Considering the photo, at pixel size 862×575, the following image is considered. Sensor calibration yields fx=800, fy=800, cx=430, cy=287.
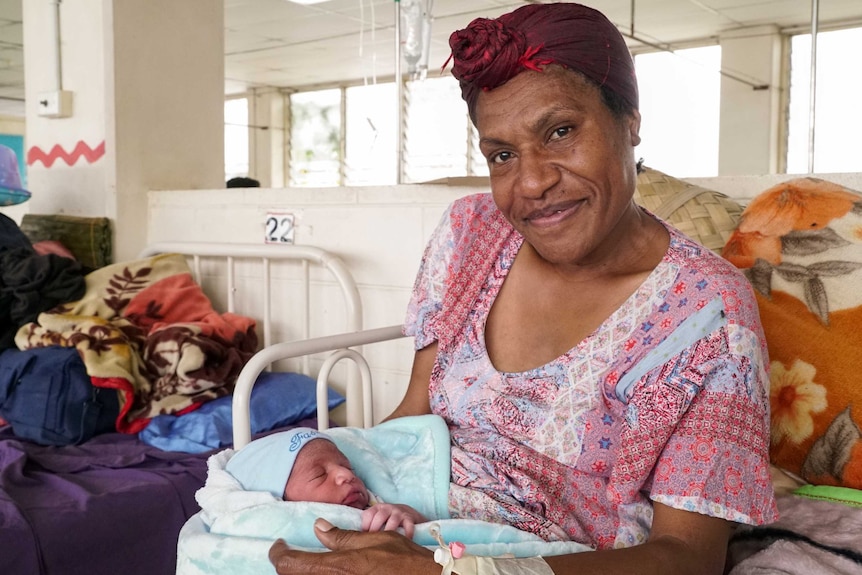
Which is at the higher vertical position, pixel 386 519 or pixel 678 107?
pixel 678 107

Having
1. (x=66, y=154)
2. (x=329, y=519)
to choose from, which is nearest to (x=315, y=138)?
(x=66, y=154)

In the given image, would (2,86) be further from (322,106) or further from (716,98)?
(716,98)

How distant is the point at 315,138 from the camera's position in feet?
42.0

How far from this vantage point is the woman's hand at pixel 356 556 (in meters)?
1.01

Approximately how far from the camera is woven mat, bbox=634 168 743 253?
1.72 meters

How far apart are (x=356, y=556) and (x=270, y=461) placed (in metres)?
0.34

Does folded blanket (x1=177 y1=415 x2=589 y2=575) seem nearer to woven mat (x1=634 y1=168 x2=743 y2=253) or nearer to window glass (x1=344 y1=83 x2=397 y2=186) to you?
woven mat (x1=634 y1=168 x2=743 y2=253)

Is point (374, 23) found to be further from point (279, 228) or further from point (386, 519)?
point (386, 519)

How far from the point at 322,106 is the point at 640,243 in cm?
1193

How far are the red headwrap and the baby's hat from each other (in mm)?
665

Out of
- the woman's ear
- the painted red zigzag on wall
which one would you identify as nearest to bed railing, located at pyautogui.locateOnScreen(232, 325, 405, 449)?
the woman's ear

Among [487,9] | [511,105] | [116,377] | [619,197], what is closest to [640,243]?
[619,197]

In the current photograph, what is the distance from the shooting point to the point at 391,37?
9336 millimetres

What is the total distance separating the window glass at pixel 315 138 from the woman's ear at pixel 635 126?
445 inches
